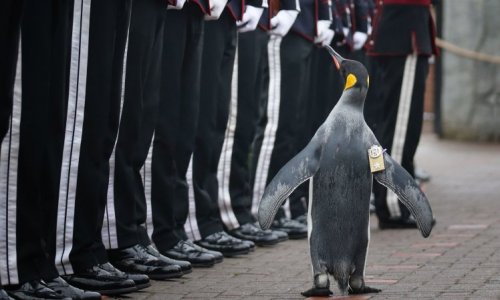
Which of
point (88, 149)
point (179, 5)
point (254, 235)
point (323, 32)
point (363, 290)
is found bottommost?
point (254, 235)

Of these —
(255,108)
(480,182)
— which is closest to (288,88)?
(255,108)

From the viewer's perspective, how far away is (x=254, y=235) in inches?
243

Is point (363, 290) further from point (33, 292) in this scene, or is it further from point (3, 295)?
point (3, 295)

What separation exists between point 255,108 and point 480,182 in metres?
3.60

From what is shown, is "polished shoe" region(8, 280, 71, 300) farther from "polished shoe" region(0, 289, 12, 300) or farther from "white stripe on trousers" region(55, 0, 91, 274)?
"white stripe on trousers" region(55, 0, 91, 274)

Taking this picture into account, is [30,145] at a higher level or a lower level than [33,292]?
higher

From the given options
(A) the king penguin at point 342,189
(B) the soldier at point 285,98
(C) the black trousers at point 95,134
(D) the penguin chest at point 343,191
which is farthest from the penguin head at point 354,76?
(B) the soldier at point 285,98

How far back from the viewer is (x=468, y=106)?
13453 millimetres

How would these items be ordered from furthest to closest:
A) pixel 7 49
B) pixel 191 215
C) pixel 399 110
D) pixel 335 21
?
pixel 335 21 < pixel 399 110 < pixel 191 215 < pixel 7 49

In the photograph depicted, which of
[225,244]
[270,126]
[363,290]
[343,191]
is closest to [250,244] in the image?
[225,244]

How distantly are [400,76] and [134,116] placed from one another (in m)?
2.50

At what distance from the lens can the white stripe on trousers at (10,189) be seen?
4.07 metres

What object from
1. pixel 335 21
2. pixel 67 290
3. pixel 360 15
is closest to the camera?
pixel 67 290

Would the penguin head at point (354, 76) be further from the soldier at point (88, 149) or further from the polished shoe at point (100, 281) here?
the polished shoe at point (100, 281)
